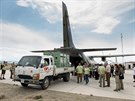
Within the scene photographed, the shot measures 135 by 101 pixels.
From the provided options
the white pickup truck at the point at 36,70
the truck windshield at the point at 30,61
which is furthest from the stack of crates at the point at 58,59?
the truck windshield at the point at 30,61

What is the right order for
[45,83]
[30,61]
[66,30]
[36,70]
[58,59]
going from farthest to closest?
1. [66,30]
2. [58,59]
3. [45,83]
4. [30,61]
5. [36,70]

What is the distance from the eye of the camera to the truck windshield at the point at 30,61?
12480 millimetres

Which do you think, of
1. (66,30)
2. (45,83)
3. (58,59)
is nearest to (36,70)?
(45,83)

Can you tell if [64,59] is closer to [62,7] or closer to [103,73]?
[103,73]

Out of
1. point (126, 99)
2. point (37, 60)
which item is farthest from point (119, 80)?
point (37, 60)

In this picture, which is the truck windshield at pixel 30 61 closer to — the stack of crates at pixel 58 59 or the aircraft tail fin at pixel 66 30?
the stack of crates at pixel 58 59

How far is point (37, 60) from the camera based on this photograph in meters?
12.7

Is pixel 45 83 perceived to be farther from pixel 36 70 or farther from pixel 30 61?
pixel 30 61

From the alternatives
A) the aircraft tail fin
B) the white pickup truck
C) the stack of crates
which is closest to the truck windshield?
the white pickup truck

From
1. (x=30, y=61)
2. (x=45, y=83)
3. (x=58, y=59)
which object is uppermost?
(x=58, y=59)

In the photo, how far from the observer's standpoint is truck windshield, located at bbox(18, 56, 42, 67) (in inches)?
491

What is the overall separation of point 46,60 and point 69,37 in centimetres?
1030

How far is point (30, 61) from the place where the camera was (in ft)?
41.7

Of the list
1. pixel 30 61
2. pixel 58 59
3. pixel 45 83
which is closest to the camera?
pixel 30 61
